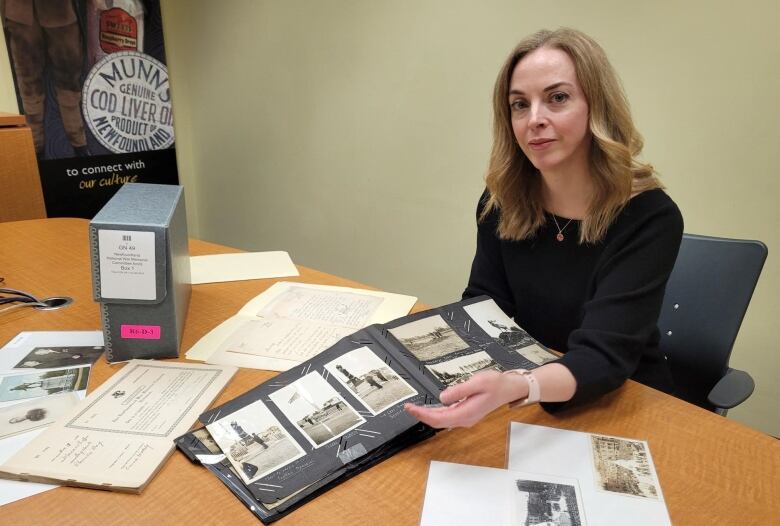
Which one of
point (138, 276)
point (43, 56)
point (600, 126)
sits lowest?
point (138, 276)

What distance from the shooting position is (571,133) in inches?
46.9

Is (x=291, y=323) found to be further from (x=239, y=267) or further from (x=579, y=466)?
(x=579, y=466)

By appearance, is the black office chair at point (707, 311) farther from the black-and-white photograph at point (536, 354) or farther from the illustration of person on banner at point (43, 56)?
the illustration of person on banner at point (43, 56)

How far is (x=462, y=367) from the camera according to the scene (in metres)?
0.98

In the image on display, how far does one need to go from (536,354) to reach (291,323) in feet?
1.71

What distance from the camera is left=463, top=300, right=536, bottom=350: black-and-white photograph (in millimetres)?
1083

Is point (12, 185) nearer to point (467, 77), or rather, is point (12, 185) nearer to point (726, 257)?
point (467, 77)

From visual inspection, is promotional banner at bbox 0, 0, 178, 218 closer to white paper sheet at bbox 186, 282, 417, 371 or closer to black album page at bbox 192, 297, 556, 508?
white paper sheet at bbox 186, 282, 417, 371

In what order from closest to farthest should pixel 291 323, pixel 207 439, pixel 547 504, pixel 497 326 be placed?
1. pixel 547 504
2. pixel 207 439
3. pixel 497 326
4. pixel 291 323

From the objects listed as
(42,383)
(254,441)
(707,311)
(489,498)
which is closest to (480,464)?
(489,498)

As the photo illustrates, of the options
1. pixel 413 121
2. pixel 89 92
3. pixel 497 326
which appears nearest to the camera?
pixel 497 326

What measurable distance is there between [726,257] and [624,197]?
15.3 inches

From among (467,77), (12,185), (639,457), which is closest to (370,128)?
(467,77)

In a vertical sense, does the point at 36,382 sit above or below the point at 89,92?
below
